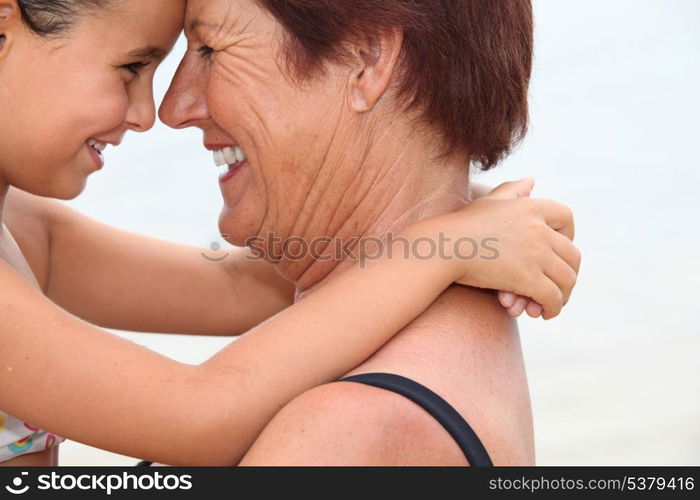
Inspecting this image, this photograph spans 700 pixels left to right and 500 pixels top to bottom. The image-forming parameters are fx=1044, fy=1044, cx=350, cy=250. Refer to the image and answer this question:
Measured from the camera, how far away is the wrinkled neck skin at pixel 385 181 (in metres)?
1.86

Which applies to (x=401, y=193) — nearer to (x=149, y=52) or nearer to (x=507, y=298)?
(x=507, y=298)

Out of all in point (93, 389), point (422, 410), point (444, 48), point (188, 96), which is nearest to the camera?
point (422, 410)

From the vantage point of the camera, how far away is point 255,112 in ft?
6.15

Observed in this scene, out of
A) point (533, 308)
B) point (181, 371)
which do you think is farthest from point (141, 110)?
point (533, 308)

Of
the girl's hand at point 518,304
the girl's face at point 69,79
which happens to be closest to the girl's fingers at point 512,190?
the girl's hand at point 518,304

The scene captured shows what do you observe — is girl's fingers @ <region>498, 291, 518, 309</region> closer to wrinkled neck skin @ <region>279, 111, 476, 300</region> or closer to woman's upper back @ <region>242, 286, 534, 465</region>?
woman's upper back @ <region>242, 286, 534, 465</region>

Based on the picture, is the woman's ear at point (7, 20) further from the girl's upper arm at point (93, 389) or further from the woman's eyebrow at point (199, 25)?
the girl's upper arm at point (93, 389)

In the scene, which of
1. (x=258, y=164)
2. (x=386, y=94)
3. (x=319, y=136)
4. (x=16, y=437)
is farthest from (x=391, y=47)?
(x=16, y=437)

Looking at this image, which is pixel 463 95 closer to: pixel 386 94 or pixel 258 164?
pixel 386 94

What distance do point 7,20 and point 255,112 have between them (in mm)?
459
